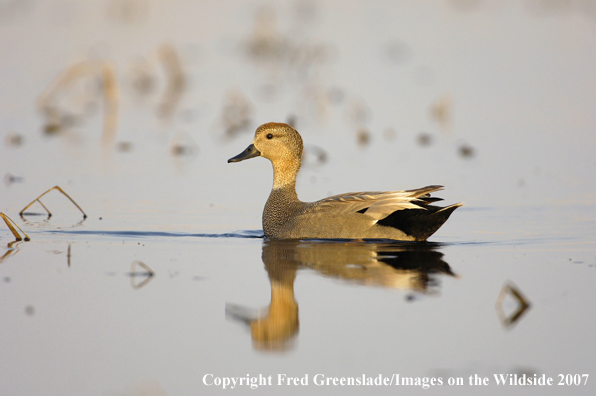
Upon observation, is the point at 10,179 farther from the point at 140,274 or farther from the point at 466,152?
the point at 466,152

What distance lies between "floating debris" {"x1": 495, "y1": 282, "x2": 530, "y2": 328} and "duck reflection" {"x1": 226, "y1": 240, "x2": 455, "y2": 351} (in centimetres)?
47

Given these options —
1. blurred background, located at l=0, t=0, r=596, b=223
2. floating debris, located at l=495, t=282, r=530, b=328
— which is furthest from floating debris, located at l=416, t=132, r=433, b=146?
floating debris, located at l=495, t=282, r=530, b=328

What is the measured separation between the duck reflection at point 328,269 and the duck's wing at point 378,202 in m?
0.32

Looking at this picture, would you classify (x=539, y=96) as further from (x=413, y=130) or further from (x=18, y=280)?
(x=18, y=280)

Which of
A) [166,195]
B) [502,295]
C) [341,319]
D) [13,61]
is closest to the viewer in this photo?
[341,319]

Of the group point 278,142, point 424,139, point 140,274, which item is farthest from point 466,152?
point 140,274

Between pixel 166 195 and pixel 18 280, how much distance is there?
14.1 feet

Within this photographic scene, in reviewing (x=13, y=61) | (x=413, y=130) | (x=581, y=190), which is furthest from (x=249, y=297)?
(x=13, y=61)

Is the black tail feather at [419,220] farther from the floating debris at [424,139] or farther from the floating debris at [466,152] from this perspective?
the floating debris at [424,139]

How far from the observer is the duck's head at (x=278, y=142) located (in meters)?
9.22

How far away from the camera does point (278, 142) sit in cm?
924

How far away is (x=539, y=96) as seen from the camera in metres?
17.0

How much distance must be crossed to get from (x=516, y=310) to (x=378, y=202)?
2.77m

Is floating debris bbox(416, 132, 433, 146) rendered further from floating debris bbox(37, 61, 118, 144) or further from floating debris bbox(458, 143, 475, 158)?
floating debris bbox(37, 61, 118, 144)
